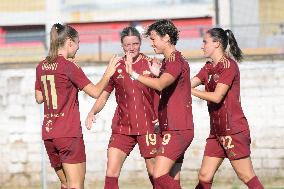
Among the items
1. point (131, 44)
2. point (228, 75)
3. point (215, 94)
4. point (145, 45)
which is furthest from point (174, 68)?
point (145, 45)

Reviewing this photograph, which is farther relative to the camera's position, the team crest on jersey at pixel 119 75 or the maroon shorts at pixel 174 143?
the team crest on jersey at pixel 119 75

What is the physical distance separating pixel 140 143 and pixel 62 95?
5.50ft

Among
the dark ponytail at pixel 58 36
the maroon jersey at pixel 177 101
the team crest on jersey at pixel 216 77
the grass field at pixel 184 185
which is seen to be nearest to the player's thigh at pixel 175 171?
the maroon jersey at pixel 177 101

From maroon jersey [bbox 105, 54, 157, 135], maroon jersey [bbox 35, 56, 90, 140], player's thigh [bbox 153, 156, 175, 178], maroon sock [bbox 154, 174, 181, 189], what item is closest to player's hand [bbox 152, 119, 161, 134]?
maroon jersey [bbox 105, 54, 157, 135]

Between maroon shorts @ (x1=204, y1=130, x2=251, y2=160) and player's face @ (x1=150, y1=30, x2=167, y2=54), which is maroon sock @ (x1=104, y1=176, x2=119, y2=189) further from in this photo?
player's face @ (x1=150, y1=30, x2=167, y2=54)

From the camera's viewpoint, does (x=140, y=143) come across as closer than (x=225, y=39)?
No

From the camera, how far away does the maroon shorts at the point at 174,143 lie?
941cm

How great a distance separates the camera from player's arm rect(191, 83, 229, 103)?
9578mm

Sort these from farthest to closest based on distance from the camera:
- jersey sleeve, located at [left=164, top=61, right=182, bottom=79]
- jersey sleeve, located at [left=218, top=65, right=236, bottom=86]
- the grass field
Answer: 1. the grass field
2. jersey sleeve, located at [left=218, top=65, right=236, bottom=86]
3. jersey sleeve, located at [left=164, top=61, right=182, bottom=79]

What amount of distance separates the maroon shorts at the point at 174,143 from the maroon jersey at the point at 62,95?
88 cm

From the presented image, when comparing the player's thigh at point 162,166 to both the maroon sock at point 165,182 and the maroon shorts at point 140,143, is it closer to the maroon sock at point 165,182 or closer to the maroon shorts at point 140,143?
the maroon sock at point 165,182

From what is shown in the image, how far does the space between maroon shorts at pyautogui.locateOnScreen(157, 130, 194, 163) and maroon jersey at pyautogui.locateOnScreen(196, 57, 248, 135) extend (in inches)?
21.0

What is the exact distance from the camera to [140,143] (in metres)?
10.6

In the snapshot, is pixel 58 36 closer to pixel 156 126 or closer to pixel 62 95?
pixel 62 95
